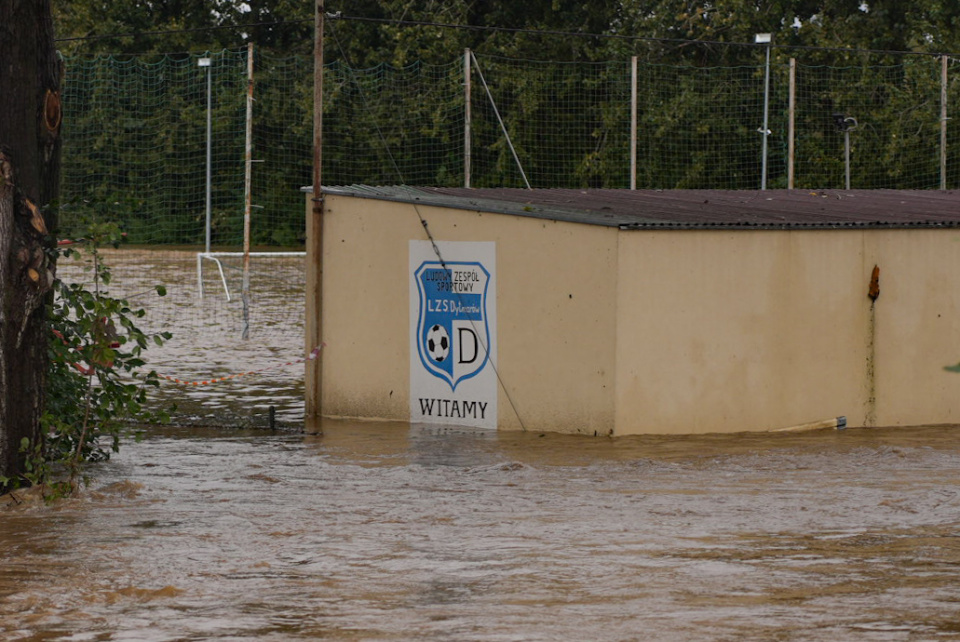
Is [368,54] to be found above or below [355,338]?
above

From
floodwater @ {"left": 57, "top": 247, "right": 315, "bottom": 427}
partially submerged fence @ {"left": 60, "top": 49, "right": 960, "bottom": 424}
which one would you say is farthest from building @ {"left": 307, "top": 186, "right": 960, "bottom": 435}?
partially submerged fence @ {"left": 60, "top": 49, "right": 960, "bottom": 424}

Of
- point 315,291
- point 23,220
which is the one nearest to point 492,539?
point 23,220

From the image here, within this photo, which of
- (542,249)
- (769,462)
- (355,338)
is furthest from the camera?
(355,338)

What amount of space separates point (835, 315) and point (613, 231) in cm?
225

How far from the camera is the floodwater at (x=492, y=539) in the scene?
23.3ft

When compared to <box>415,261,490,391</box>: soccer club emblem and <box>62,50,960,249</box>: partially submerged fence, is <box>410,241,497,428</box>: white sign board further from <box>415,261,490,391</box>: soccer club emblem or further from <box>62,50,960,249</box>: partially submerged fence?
<box>62,50,960,249</box>: partially submerged fence

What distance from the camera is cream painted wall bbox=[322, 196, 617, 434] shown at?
1316cm

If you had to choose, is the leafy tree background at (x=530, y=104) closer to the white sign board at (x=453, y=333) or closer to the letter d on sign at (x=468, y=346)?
the white sign board at (x=453, y=333)

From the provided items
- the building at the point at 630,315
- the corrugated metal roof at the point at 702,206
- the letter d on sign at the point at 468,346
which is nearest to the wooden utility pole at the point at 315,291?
the building at the point at 630,315

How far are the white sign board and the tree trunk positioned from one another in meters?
4.33

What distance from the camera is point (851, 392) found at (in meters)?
13.8

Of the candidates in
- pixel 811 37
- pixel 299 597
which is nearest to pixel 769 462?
pixel 299 597

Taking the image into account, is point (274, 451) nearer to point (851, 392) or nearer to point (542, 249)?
point (542, 249)

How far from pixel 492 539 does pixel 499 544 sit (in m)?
0.15
